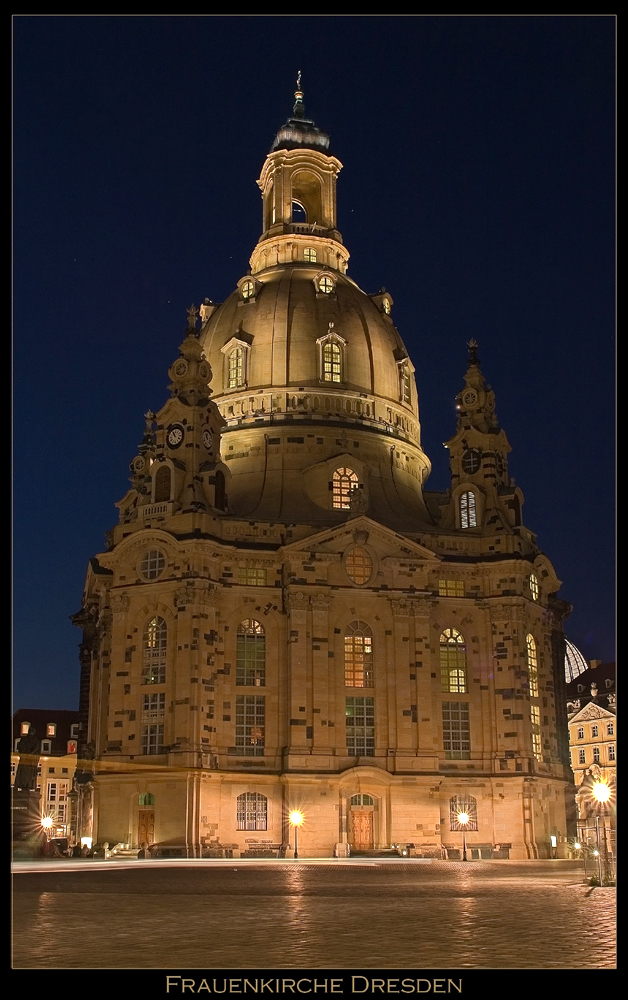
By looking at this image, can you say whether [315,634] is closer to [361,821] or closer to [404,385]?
[361,821]

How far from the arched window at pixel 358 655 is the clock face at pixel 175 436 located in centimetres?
1645

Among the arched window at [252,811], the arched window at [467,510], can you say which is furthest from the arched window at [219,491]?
the arched window at [252,811]

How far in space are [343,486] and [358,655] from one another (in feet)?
40.0

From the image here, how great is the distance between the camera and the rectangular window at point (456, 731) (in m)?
76.5

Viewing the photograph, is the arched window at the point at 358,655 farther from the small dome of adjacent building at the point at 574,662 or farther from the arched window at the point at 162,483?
the small dome of adjacent building at the point at 574,662

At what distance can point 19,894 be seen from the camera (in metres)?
32.8

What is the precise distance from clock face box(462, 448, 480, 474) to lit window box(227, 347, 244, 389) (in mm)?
16822

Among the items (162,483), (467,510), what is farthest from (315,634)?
(467,510)

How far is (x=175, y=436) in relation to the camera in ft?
260

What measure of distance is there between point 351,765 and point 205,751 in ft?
29.2

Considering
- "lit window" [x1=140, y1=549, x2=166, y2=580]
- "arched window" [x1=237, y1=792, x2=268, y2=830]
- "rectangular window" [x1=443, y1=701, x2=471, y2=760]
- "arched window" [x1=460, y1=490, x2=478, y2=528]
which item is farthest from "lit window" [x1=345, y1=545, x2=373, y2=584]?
"arched window" [x1=237, y1=792, x2=268, y2=830]
